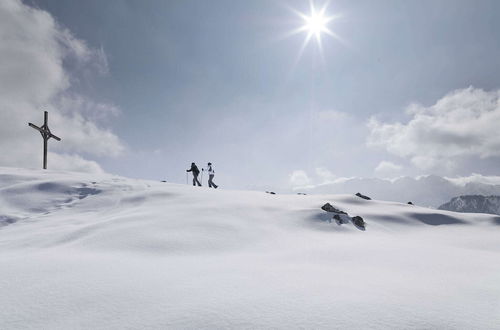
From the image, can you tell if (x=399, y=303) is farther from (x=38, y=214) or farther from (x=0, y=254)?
(x=38, y=214)


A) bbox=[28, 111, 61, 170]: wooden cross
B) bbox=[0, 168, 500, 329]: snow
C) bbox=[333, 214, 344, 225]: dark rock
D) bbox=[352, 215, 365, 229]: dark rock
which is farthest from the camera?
bbox=[28, 111, 61, 170]: wooden cross

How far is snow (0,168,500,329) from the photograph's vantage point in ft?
8.05

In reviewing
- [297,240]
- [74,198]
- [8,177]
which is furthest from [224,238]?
[8,177]

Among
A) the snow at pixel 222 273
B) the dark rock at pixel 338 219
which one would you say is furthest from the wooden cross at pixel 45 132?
the dark rock at pixel 338 219

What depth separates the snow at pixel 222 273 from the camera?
246cm

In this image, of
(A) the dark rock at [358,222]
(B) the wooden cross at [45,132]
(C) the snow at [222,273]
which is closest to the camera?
(C) the snow at [222,273]

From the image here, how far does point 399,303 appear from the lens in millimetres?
2727

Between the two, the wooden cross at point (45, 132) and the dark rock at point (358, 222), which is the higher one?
the wooden cross at point (45, 132)

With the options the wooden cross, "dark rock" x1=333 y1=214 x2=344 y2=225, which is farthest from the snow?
the wooden cross

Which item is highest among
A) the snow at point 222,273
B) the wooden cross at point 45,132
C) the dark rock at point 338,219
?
the wooden cross at point 45,132

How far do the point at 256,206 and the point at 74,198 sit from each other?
693 cm

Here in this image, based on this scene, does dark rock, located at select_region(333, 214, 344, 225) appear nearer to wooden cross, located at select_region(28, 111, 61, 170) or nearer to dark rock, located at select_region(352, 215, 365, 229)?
dark rock, located at select_region(352, 215, 365, 229)

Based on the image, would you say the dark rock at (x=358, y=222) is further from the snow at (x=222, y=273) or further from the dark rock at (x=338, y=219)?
the dark rock at (x=338, y=219)

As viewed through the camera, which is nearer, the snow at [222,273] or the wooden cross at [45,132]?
the snow at [222,273]
